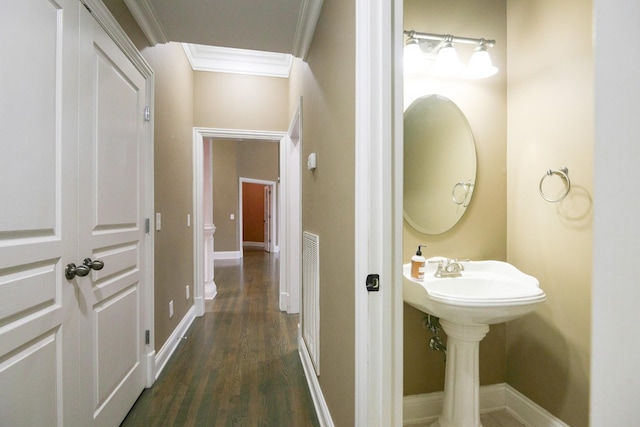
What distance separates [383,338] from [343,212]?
1.64 feet

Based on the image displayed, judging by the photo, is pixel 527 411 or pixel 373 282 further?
pixel 527 411

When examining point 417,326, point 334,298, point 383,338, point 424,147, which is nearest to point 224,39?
point 424,147

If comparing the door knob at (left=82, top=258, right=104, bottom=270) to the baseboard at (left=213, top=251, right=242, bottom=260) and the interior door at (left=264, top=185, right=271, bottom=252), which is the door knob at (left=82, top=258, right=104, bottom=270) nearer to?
the baseboard at (left=213, top=251, right=242, bottom=260)

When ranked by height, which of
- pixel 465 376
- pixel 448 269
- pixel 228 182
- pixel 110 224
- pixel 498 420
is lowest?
pixel 498 420

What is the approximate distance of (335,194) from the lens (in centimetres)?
128

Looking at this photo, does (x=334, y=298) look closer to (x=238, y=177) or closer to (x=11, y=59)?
(x=11, y=59)

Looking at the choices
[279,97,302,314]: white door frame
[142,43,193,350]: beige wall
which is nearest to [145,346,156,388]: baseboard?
[142,43,193,350]: beige wall

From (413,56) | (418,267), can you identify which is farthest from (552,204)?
(413,56)

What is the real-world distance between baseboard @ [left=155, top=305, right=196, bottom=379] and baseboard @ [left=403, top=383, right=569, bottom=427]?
5.64ft

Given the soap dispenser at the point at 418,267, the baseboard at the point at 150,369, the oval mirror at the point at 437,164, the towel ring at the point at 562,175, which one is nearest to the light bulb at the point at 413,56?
the oval mirror at the point at 437,164

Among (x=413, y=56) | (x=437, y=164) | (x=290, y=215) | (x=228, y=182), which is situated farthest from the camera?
(x=228, y=182)

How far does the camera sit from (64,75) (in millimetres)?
1042

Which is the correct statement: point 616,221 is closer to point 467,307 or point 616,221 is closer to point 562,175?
point 467,307

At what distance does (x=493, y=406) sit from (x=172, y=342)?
2.40 meters
